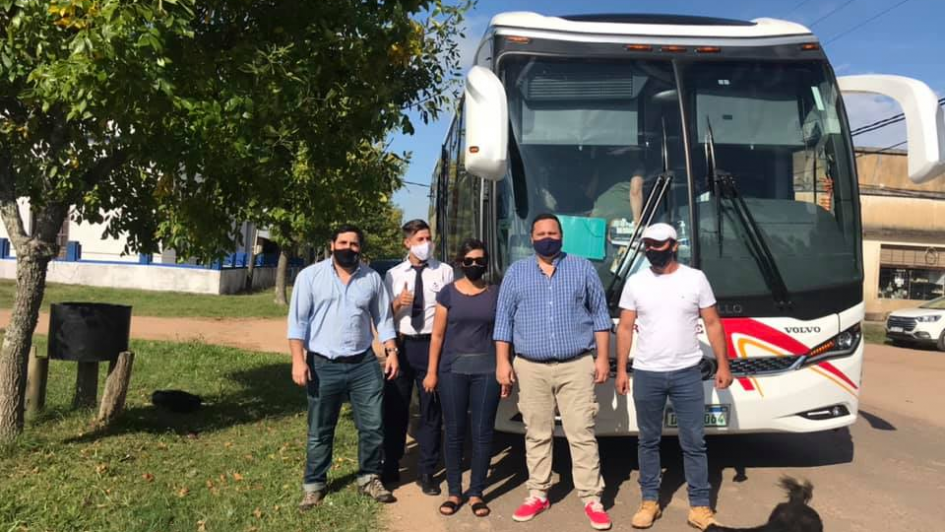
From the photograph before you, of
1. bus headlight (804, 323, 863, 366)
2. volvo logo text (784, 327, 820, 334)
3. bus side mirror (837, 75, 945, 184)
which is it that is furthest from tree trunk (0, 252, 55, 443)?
bus side mirror (837, 75, 945, 184)

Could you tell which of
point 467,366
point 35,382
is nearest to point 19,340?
point 35,382

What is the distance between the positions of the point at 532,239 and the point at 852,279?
7.79ft

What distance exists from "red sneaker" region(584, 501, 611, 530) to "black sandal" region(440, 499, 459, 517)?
Answer: 33.2 inches

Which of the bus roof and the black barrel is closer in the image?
the bus roof

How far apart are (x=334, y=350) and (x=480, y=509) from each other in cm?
139

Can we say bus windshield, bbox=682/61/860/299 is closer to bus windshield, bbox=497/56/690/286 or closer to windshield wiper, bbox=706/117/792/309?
windshield wiper, bbox=706/117/792/309

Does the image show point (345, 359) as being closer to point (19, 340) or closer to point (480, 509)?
point (480, 509)

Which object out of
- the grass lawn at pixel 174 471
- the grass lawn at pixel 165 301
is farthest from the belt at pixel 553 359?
the grass lawn at pixel 165 301

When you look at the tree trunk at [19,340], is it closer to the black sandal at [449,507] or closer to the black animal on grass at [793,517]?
the black sandal at [449,507]

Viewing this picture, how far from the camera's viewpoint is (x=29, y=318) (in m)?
5.88

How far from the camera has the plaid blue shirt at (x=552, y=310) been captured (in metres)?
4.66

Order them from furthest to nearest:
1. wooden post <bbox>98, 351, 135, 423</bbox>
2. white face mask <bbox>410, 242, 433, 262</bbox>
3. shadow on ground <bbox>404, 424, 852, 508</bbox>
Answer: wooden post <bbox>98, 351, 135, 423</bbox> < shadow on ground <bbox>404, 424, 852, 508</bbox> < white face mask <bbox>410, 242, 433, 262</bbox>

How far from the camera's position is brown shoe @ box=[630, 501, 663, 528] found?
15.2ft

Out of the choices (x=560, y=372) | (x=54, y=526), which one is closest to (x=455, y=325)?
(x=560, y=372)
